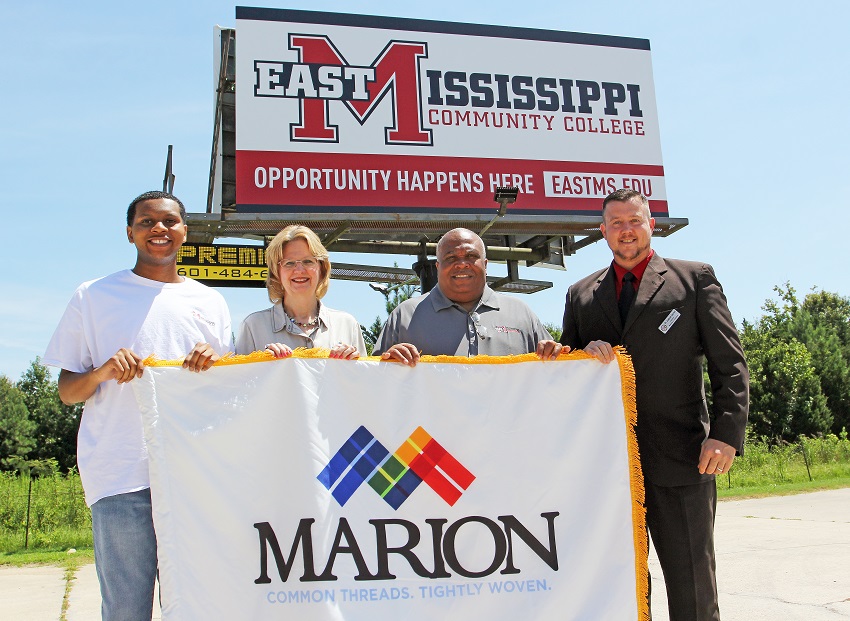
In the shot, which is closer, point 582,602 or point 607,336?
point 582,602

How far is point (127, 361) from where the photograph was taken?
10.4 ft

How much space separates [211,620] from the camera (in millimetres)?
3203

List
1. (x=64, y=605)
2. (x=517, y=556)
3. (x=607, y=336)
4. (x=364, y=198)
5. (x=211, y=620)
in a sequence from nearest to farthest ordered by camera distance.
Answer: (x=211, y=620)
(x=517, y=556)
(x=607, y=336)
(x=64, y=605)
(x=364, y=198)

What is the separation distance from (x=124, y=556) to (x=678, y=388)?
2.60 metres

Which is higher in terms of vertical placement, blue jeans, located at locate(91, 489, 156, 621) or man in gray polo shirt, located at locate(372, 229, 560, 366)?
man in gray polo shirt, located at locate(372, 229, 560, 366)

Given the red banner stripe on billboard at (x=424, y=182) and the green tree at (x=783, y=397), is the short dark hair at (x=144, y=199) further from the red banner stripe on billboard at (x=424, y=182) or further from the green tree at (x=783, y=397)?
the green tree at (x=783, y=397)

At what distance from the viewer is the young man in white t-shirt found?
312 centimetres

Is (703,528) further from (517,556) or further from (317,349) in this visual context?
(317,349)

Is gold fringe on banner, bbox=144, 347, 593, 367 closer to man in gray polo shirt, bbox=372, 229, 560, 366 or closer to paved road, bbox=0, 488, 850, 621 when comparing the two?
man in gray polo shirt, bbox=372, 229, 560, 366

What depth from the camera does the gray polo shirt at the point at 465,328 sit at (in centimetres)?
391

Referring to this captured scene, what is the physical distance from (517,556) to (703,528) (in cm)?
92

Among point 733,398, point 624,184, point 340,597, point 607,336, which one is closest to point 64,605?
point 340,597

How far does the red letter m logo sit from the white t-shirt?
617cm

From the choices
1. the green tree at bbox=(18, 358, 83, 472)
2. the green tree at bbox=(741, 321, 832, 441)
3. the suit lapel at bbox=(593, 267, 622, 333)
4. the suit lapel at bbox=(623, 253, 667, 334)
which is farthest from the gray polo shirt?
the green tree at bbox=(18, 358, 83, 472)
